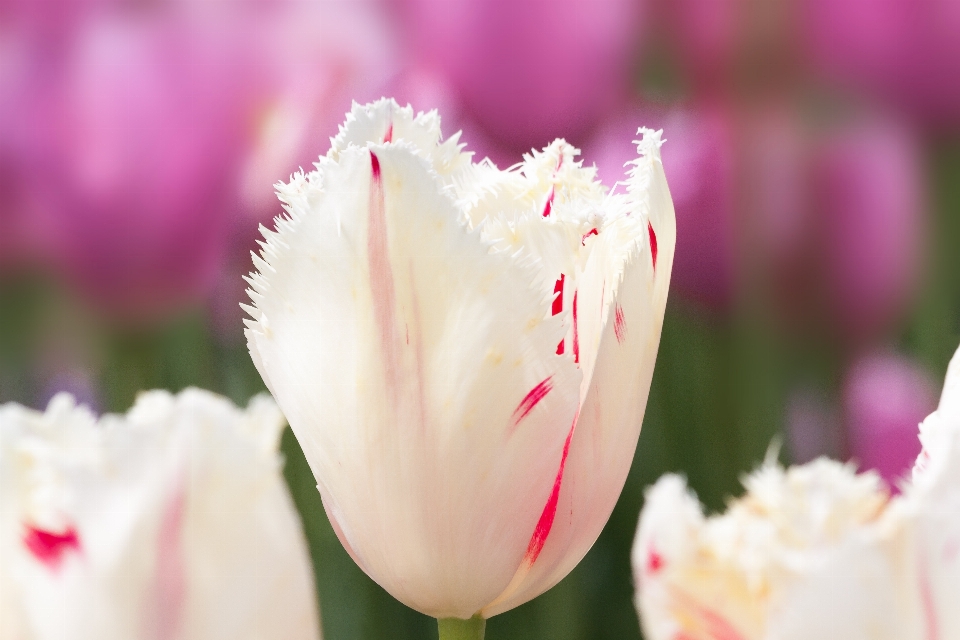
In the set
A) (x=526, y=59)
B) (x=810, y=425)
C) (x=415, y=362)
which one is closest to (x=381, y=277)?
(x=415, y=362)

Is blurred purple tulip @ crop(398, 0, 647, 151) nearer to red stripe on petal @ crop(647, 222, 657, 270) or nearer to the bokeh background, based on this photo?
the bokeh background

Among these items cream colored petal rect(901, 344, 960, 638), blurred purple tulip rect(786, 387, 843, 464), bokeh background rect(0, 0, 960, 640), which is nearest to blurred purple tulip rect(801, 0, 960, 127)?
bokeh background rect(0, 0, 960, 640)

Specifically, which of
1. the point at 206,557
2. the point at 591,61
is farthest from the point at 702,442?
the point at 206,557

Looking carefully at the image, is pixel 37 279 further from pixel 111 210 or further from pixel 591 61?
pixel 591 61

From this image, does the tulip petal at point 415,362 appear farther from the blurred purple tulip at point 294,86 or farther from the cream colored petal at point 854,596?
the blurred purple tulip at point 294,86

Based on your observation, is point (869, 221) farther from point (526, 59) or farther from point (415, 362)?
point (415, 362)

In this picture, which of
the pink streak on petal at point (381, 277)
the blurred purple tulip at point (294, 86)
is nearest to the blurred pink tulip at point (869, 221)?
the blurred purple tulip at point (294, 86)
